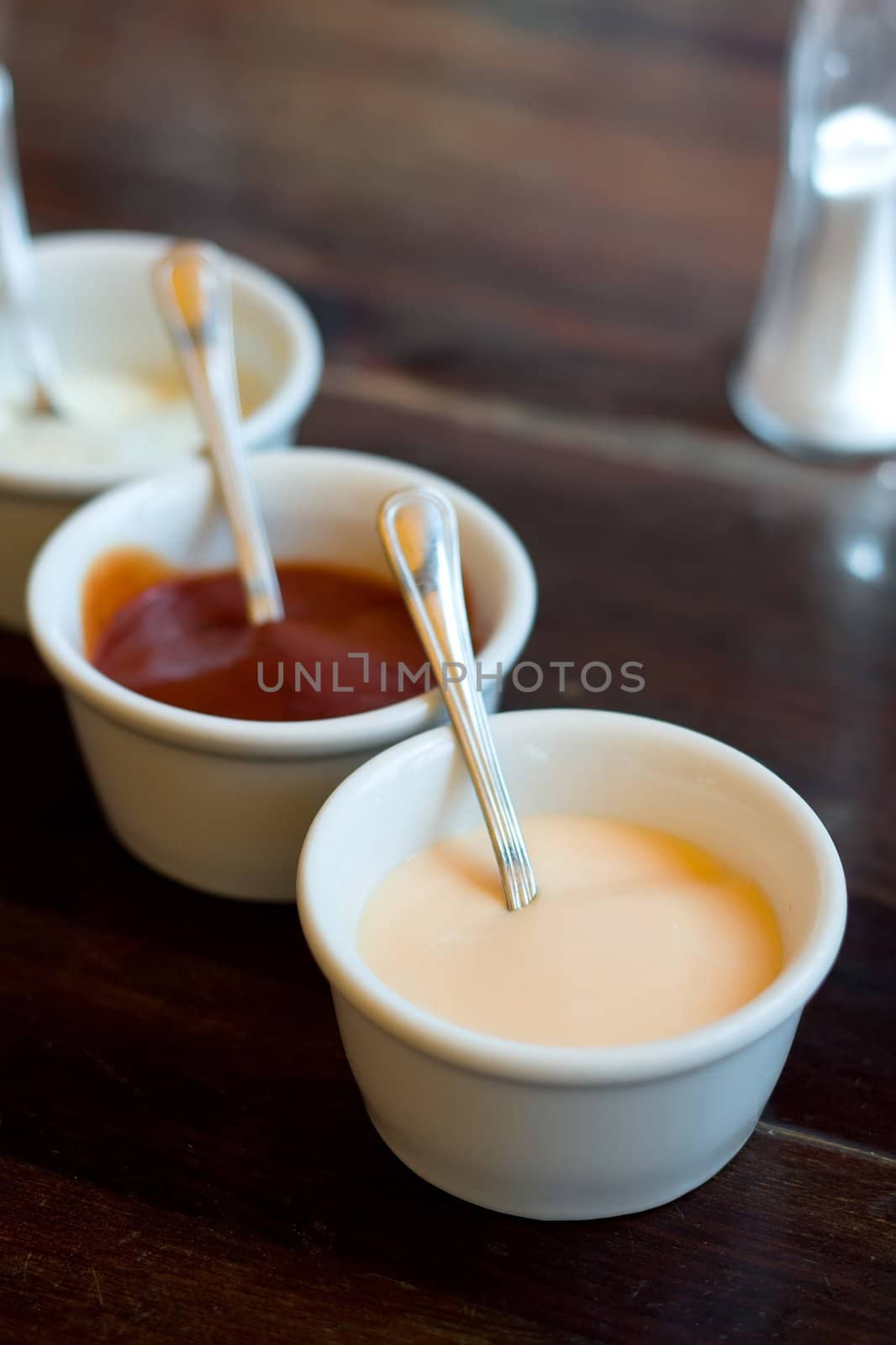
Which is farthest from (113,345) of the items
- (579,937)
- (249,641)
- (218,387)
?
(579,937)

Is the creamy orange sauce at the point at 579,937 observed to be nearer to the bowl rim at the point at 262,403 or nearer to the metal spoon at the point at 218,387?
the metal spoon at the point at 218,387

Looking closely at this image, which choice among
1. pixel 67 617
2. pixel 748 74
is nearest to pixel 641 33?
pixel 748 74

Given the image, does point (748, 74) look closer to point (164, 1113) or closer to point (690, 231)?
point (690, 231)

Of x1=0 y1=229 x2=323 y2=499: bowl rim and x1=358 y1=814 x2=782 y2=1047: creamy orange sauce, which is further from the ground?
x1=0 y1=229 x2=323 y2=499: bowl rim

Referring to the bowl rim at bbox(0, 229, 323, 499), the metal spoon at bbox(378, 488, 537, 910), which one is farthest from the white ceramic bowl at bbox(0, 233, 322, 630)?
the metal spoon at bbox(378, 488, 537, 910)

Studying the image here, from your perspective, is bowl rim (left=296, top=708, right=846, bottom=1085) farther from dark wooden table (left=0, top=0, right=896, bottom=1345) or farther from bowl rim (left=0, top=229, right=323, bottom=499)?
bowl rim (left=0, top=229, right=323, bottom=499)

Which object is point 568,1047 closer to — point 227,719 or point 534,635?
point 227,719
